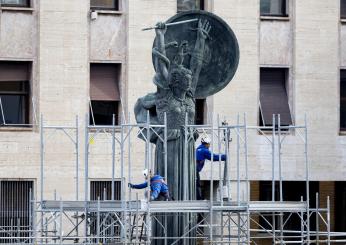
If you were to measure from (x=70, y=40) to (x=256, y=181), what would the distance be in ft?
23.9

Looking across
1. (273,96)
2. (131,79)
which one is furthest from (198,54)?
(273,96)

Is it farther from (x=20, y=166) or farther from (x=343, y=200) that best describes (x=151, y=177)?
(x=343, y=200)

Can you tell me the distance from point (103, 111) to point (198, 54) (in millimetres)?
16589

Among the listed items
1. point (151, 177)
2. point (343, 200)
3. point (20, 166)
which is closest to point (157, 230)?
point (151, 177)

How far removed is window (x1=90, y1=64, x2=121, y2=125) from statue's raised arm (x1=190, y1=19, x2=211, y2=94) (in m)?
16.2

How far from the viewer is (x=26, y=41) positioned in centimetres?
5972

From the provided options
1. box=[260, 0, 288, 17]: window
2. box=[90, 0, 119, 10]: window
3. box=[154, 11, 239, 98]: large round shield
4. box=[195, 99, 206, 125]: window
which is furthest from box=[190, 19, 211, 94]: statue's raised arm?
box=[260, 0, 288, 17]: window

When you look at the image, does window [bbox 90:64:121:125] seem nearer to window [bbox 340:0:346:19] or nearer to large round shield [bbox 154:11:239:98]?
window [bbox 340:0:346:19]

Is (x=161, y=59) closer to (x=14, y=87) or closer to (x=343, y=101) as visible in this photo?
(x=14, y=87)

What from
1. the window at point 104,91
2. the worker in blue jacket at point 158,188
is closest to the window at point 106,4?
the window at point 104,91

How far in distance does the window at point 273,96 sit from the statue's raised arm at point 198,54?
17.3m

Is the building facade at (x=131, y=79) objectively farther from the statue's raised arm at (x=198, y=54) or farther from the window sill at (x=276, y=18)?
the statue's raised arm at (x=198, y=54)

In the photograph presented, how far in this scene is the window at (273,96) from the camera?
61812 millimetres

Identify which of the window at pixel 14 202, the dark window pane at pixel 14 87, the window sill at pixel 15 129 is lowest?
the window at pixel 14 202
